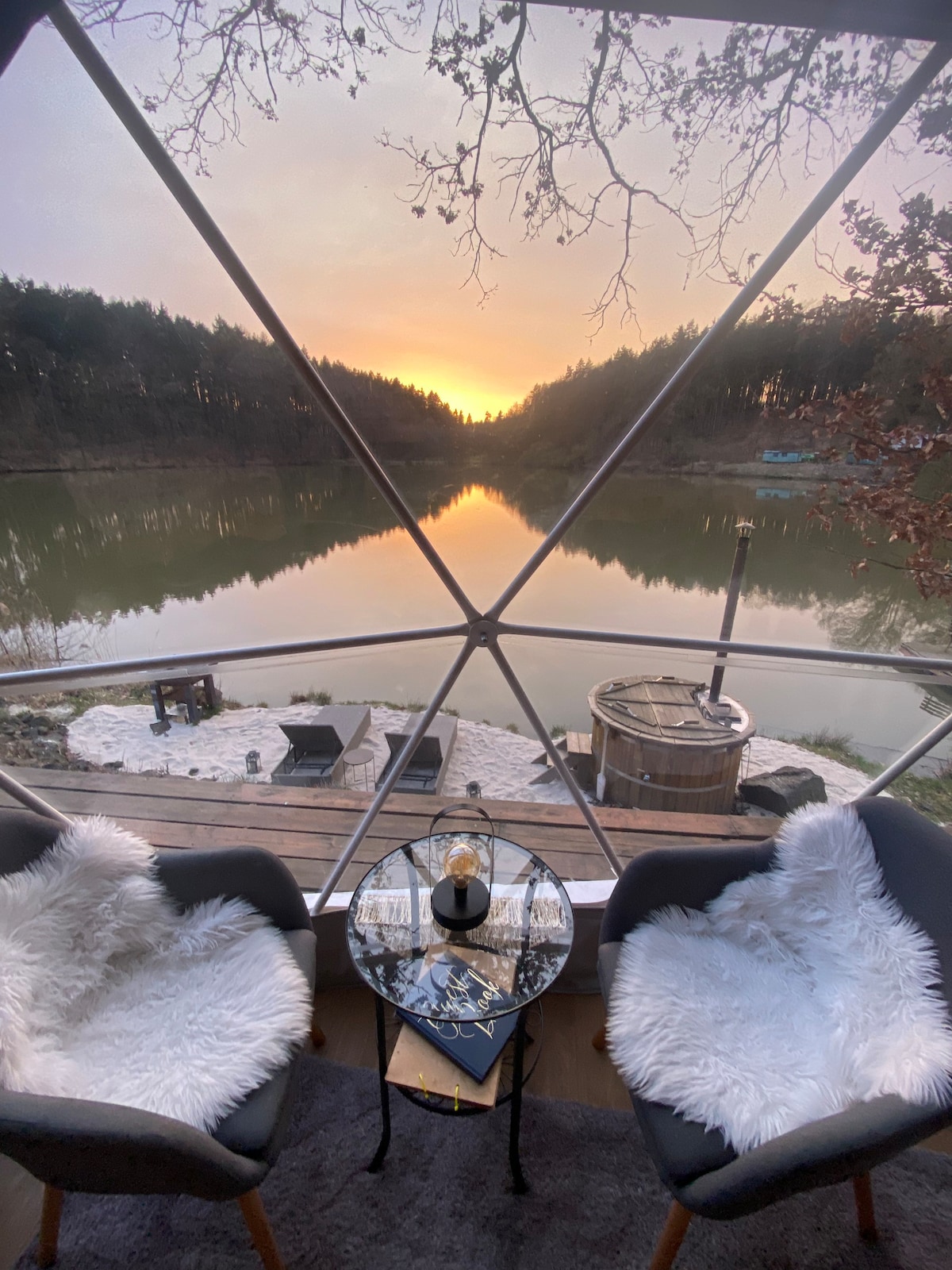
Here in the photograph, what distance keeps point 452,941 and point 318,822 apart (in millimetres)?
1066

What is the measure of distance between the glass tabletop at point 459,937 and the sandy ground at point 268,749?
622 millimetres

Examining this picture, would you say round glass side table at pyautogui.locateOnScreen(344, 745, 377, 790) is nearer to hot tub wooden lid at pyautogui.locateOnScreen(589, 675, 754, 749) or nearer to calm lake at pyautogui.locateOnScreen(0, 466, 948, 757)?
calm lake at pyautogui.locateOnScreen(0, 466, 948, 757)

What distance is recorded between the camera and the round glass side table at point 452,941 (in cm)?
155

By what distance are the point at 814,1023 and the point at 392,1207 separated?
141 cm

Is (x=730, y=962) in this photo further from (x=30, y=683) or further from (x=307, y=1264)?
(x=30, y=683)

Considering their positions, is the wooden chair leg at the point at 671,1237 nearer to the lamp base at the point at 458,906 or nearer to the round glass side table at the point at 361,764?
the lamp base at the point at 458,906

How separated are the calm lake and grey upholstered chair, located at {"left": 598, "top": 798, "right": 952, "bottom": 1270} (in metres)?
0.74

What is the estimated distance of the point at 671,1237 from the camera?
132cm

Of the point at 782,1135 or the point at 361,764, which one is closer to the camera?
the point at 782,1135

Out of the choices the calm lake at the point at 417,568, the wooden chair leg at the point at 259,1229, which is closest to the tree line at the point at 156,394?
the calm lake at the point at 417,568

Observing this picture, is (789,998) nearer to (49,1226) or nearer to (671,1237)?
(671,1237)

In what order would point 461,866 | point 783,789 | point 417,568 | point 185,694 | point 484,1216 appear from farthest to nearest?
point 783,789
point 185,694
point 417,568
point 461,866
point 484,1216

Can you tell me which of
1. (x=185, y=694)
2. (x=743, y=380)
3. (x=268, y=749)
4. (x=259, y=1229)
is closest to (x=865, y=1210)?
(x=259, y=1229)

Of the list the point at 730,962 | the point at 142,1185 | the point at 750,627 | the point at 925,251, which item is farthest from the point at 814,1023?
the point at 925,251
